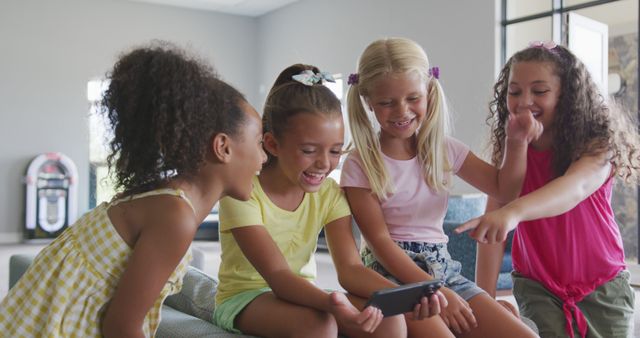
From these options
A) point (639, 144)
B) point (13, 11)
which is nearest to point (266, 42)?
point (13, 11)

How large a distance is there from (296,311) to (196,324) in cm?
28

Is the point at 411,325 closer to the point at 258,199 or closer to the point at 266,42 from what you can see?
the point at 258,199

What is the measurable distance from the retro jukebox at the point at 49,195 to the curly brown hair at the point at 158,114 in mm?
7186

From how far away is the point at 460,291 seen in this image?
1.69m

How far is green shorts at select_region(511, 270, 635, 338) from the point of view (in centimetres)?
176

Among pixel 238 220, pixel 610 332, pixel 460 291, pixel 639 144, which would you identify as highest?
pixel 639 144

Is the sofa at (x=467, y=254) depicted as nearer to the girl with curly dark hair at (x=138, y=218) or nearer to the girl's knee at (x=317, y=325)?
the girl's knee at (x=317, y=325)

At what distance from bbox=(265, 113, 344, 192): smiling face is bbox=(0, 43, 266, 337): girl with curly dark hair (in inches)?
12.3

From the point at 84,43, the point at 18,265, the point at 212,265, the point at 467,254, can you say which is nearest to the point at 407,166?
the point at 18,265

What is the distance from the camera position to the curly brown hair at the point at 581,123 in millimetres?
1797

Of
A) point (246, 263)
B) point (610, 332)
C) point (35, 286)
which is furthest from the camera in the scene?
point (610, 332)

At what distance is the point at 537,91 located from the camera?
1817 millimetres

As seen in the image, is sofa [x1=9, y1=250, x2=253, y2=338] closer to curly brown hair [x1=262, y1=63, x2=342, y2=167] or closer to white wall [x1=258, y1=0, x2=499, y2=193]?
curly brown hair [x1=262, y1=63, x2=342, y2=167]

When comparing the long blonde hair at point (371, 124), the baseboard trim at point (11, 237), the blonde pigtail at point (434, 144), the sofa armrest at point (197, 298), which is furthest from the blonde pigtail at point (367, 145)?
the baseboard trim at point (11, 237)
